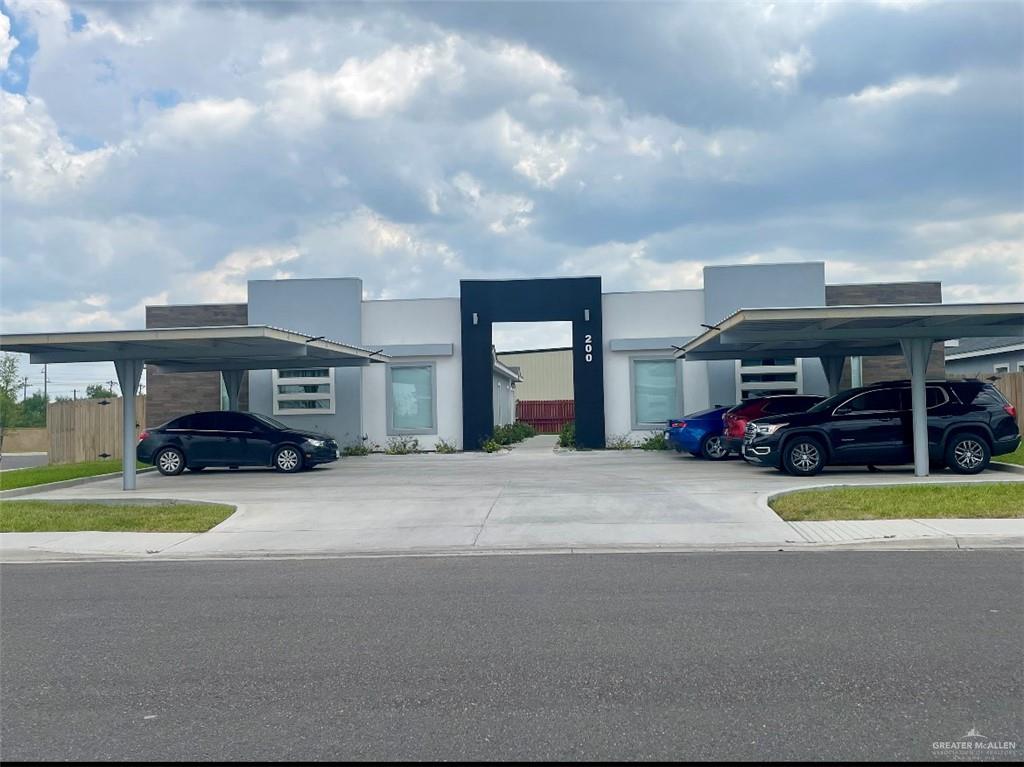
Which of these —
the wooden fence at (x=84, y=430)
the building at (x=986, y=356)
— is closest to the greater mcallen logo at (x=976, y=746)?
the wooden fence at (x=84, y=430)

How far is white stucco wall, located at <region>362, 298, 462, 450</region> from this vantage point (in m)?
29.1

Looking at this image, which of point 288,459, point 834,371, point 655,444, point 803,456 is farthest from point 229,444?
point 834,371

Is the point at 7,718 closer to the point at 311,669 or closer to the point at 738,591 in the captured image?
the point at 311,669

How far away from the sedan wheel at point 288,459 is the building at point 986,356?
26.1 metres

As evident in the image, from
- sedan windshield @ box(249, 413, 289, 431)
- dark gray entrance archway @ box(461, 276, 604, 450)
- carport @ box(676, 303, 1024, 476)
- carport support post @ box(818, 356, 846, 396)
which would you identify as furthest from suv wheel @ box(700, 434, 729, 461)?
sedan windshield @ box(249, 413, 289, 431)

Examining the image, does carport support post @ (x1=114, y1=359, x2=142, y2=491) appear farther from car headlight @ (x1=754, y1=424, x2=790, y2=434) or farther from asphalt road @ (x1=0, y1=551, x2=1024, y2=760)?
car headlight @ (x1=754, y1=424, x2=790, y2=434)

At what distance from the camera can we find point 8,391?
170 ft

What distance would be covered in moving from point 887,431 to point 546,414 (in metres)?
31.3

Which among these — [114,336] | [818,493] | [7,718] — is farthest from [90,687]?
[114,336]

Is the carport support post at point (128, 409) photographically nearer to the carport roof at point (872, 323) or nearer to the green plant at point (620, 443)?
the carport roof at point (872, 323)

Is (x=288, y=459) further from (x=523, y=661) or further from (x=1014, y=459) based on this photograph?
(x=523, y=661)

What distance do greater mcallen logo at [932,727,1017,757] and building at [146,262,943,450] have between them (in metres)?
23.5

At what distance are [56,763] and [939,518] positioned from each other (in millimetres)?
10809

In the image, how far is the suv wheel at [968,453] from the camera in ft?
60.0
